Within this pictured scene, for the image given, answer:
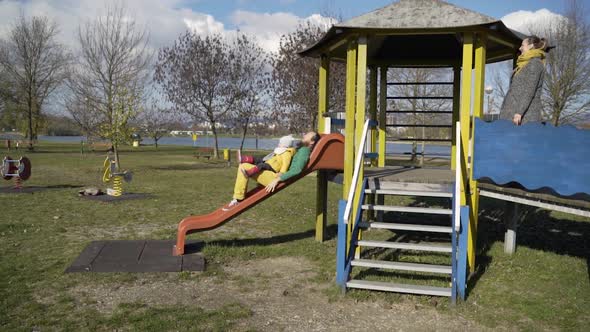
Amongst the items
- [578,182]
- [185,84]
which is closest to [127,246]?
[578,182]

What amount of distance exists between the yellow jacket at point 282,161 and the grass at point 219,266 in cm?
139

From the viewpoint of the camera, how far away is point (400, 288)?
5406 millimetres

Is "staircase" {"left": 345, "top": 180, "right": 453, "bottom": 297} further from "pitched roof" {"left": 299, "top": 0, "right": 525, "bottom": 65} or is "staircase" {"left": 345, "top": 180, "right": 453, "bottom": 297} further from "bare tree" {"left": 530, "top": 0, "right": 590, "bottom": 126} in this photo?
"bare tree" {"left": 530, "top": 0, "right": 590, "bottom": 126}

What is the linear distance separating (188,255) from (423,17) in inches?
186

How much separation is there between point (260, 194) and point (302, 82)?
1933 cm

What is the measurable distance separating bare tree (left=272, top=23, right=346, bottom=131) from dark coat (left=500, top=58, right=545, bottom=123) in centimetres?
1796

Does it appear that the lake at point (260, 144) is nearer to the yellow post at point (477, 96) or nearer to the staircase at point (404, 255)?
the staircase at point (404, 255)

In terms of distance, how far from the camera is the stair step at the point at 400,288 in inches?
209

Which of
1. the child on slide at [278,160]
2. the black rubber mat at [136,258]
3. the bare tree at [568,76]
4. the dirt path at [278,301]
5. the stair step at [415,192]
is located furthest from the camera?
the bare tree at [568,76]

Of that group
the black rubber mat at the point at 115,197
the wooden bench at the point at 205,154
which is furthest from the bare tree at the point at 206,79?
the black rubber mat at the point at 115,197

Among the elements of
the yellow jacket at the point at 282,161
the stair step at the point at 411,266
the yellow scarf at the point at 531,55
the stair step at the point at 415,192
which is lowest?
the stair step at the point at 411,266

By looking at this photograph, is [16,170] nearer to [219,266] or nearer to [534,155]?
[219,266]

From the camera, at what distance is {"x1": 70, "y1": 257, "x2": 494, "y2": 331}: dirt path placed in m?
4.81

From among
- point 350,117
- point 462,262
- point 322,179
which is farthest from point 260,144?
point 462,262
